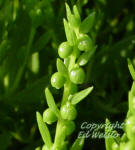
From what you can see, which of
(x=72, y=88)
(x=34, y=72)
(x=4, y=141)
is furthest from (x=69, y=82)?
(x=34, y=72)

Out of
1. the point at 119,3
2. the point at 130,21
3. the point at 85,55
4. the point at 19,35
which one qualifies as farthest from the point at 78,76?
the point at 119,3

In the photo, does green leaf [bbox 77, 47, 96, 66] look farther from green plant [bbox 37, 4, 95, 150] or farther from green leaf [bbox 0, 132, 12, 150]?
green leaf [bbox 0, 132, 12, 150]

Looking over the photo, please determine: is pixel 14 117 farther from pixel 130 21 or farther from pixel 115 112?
pixel 130 21

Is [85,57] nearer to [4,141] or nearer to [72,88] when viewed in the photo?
[72,88]

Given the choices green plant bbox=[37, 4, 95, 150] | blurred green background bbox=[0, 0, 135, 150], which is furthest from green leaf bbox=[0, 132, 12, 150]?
green plant bbox=[37, 4, 95, 150]

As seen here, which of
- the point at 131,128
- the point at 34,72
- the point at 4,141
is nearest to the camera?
the point at 131,128

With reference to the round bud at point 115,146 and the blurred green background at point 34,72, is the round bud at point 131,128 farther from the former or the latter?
the blurred green background at point 34,72
